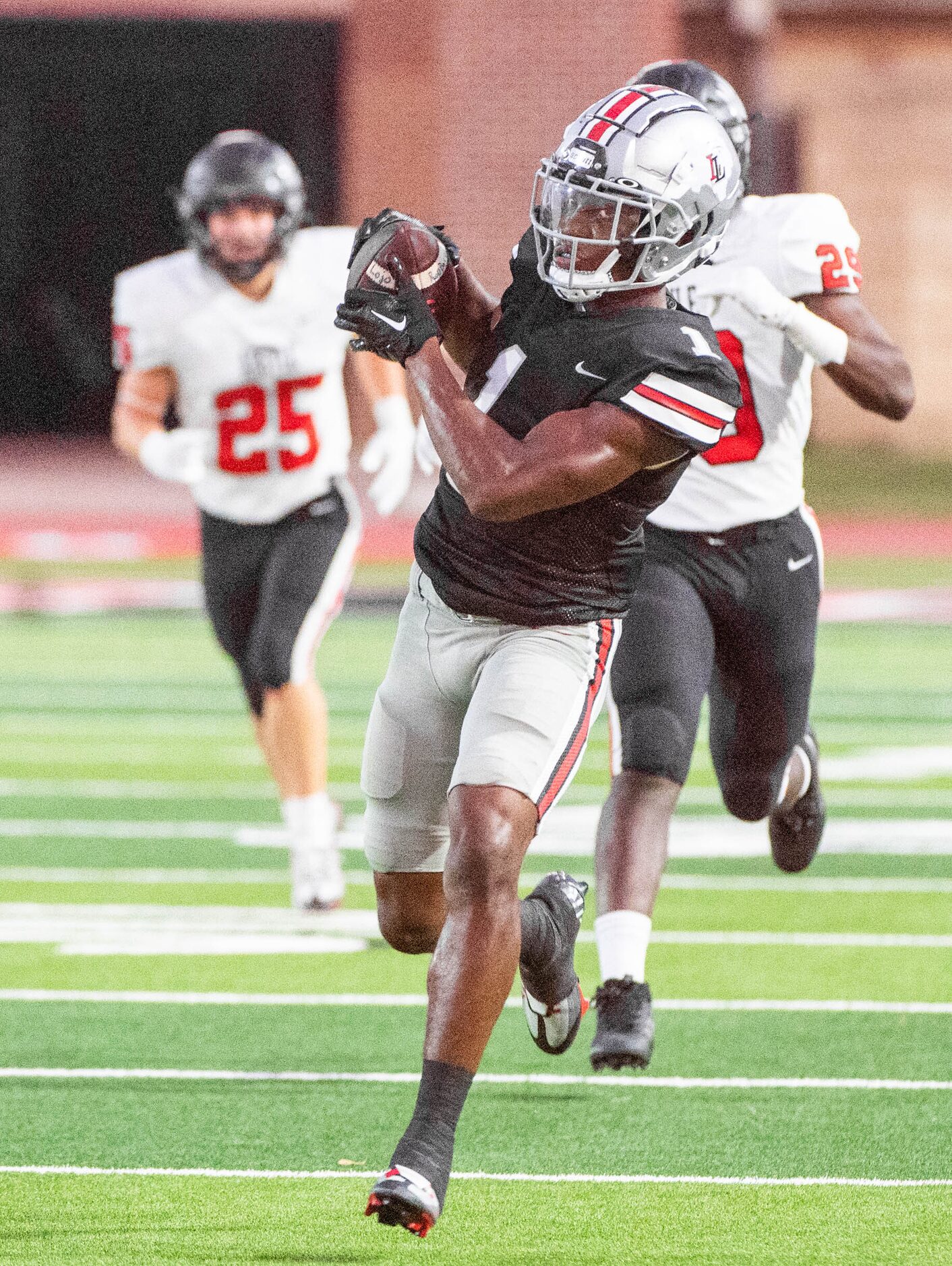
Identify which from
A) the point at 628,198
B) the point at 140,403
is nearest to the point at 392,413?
the point at 140,403

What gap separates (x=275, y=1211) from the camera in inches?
142

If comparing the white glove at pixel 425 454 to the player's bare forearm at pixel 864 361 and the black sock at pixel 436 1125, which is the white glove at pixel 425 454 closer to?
the player's bare forearm at pixel 864 361

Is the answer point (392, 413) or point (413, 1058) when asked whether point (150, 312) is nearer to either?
point (392, 413)

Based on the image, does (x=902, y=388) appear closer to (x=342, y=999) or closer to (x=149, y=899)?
(x=342, y=999)

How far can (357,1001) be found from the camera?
5.08m

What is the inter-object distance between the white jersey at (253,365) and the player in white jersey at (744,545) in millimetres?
1673

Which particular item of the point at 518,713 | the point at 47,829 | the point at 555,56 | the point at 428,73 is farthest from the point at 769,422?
the point at 428,73

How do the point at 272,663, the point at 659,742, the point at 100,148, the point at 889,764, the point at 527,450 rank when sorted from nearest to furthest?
the point at 527,450
the point at 659,742
the point at 272,663
the point at 889,764
the point at 100,148

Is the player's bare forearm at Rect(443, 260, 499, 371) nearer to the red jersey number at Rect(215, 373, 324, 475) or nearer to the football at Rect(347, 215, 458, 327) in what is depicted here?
the football at Rect(347, 215, 458, 327)

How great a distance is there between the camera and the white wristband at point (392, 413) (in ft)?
20.3

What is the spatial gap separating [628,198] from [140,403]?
117 inches

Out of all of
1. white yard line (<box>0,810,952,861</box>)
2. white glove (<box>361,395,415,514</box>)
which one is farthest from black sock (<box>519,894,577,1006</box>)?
white yard line (<box>0,810,952,861</box>)

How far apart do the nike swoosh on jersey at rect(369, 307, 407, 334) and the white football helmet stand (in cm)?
30

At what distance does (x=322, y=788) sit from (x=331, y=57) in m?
18.2
